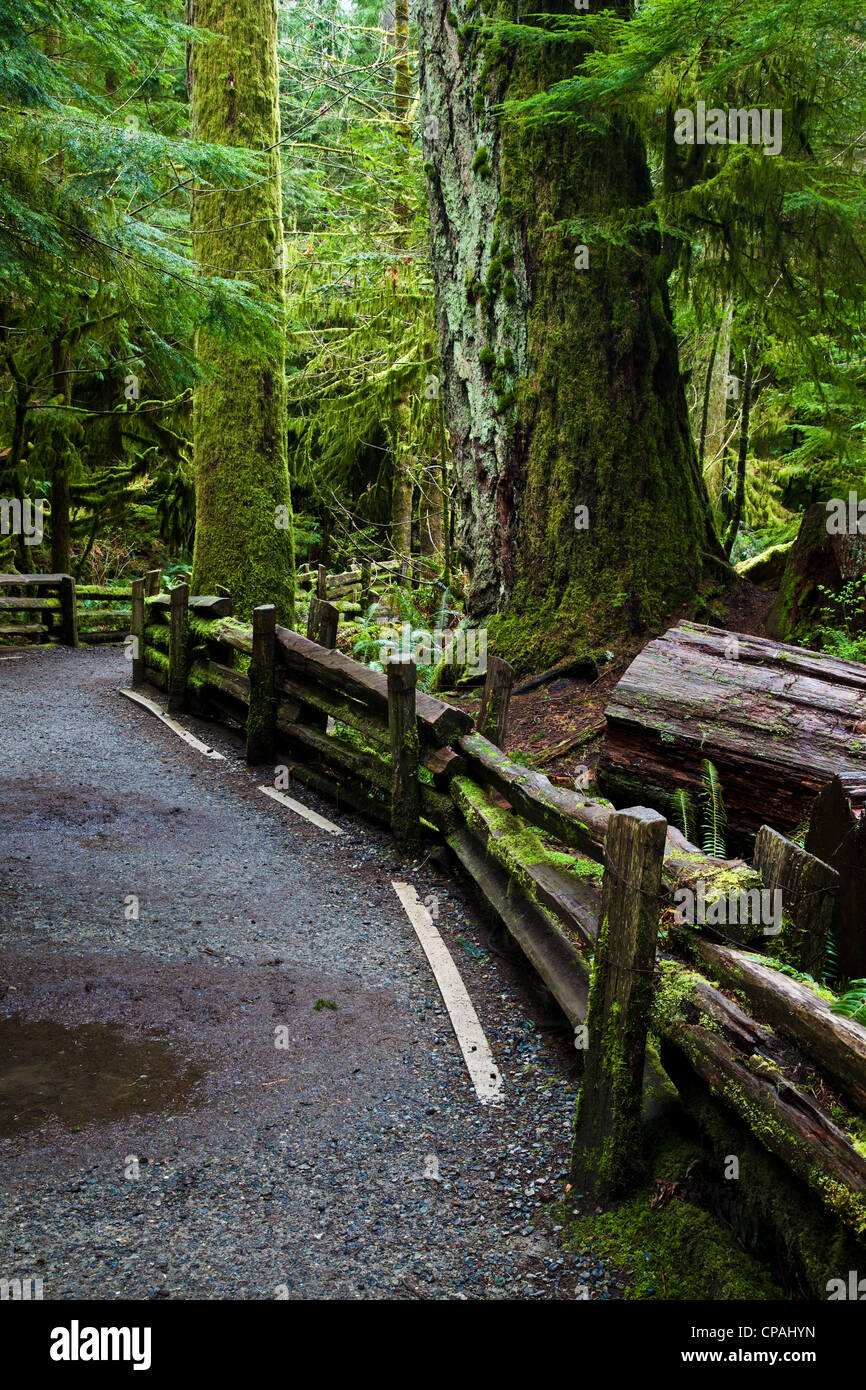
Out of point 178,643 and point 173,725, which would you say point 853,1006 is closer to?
point 173,725

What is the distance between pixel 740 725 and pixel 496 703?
1893mm

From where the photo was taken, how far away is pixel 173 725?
38.4ft

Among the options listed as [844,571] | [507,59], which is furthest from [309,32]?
[844,571]

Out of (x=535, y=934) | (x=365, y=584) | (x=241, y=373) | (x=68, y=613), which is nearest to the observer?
(x=535, y=934)

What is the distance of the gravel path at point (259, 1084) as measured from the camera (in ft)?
10.6

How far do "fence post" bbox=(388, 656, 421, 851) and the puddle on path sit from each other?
3.03 metres

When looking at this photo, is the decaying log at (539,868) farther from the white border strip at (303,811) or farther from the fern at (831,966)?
the white border strip at (303,811)

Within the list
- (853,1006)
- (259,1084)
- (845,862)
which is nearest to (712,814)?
(845,862)

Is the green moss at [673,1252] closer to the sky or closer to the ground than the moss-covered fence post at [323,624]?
closer to the ground

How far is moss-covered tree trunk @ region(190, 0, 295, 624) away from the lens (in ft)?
39.7

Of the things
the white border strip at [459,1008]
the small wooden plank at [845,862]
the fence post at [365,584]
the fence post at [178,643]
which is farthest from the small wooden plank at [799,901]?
the fence post at [365,584]

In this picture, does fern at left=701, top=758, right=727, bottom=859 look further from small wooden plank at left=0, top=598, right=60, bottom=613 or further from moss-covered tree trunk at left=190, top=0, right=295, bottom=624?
small wooden plank at left=0, top=598, right=60, bottom=613

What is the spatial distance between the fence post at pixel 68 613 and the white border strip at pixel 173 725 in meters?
5.61
